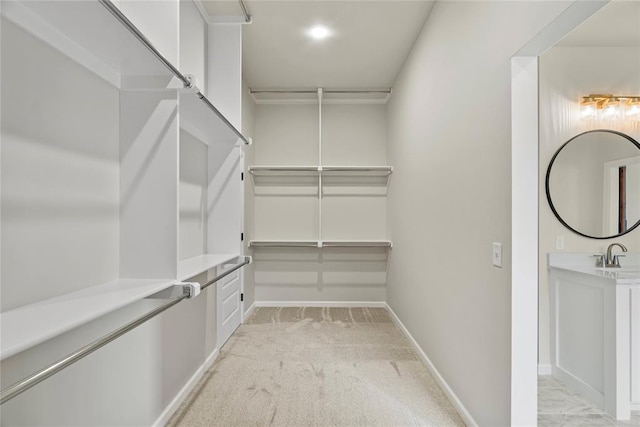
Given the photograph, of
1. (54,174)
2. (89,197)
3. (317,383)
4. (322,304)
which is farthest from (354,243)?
(54,174)

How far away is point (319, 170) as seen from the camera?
14.0 ft

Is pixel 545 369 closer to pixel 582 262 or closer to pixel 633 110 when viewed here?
pixel 582 262

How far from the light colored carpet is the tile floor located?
59cm

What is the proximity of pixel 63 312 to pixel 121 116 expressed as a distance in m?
0.77

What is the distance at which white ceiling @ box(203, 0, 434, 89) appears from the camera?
2.56 metres

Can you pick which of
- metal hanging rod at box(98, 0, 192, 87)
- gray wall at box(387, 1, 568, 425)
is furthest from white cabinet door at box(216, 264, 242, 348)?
metal hanging rod at box(98, 0, 192, 87)

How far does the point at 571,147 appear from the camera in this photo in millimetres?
2701

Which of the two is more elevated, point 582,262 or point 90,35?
point 90,35

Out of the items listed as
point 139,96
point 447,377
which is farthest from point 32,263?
point 447,377

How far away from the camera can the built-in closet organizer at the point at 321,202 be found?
14.9 feet

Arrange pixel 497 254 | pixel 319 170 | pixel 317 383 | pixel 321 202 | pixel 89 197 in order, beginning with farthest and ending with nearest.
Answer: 1. pixel 321 202
2. pixel 319 170
3. pixel 317 383
4. pixel 497 254
5. pixel 89 197

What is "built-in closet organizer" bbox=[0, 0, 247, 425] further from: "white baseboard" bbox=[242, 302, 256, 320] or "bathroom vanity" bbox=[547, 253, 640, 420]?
"bathroom vanity" bbox=[547, 253, 640, 420]

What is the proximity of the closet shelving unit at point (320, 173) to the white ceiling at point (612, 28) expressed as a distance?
6.32ft

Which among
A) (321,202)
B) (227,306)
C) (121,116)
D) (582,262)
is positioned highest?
(121,116)
